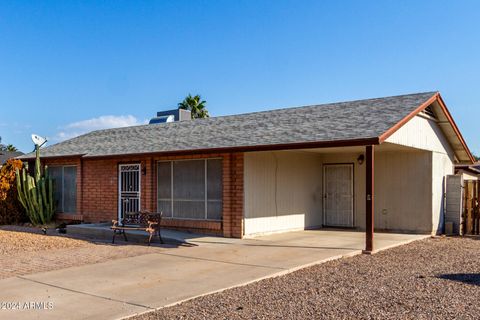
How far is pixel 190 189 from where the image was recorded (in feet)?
47.0

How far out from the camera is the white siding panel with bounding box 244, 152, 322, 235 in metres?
13.5

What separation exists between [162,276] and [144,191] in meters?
7.13

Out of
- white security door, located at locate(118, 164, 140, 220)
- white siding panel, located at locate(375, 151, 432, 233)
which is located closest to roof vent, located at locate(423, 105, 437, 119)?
white siding panel, located at locate(375, 151, 432, 233)

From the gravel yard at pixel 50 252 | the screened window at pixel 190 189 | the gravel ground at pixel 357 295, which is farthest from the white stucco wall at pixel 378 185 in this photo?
the gravel ground at pixel 357 295

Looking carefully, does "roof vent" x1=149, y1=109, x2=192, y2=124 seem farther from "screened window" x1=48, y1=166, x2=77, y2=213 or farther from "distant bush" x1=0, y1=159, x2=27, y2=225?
"distant bush" x1=0, y1=159, x2=27, y2=225

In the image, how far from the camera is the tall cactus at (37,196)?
57.0 feet

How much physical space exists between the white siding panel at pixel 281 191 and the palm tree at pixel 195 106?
28908 millimetres

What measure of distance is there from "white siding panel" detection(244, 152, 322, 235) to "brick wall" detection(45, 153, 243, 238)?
0.29 meters

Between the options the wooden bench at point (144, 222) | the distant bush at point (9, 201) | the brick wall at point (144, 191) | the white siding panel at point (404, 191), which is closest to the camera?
the wooden bench at point (144, 222)

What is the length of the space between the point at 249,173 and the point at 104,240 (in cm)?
443

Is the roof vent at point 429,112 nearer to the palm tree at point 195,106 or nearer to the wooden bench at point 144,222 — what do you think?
the wooden bench at point 144,222

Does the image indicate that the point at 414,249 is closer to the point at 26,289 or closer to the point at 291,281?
the point at 291,281

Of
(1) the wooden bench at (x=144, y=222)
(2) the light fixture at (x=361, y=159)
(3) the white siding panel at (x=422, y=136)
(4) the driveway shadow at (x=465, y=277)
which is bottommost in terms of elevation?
(4) the driveway shadow at (x=465, y=277)

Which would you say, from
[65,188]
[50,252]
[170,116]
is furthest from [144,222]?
[170,116]
